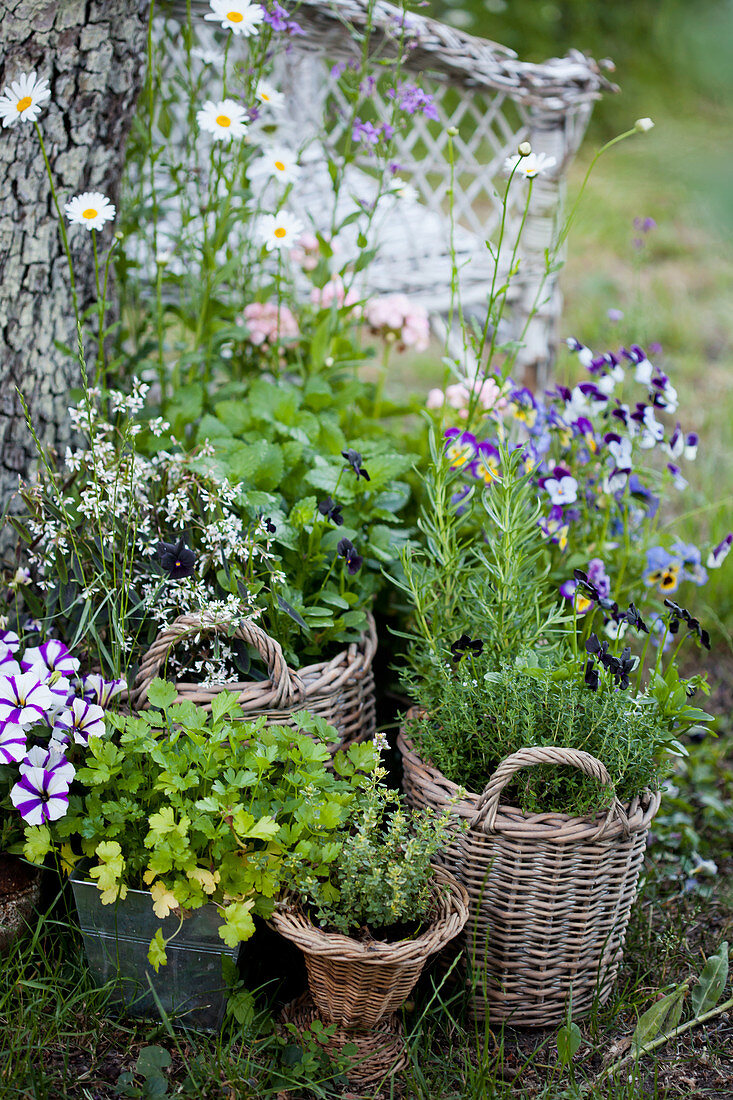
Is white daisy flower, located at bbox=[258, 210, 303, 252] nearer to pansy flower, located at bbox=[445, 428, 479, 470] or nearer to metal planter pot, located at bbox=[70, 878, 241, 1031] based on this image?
pansy flower, located at bbox=[445, 428, 479, 470]

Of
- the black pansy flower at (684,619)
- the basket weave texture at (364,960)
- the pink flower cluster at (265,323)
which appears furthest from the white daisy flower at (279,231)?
the basket weave texture at (364,960)

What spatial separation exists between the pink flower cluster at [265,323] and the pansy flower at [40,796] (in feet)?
3.92

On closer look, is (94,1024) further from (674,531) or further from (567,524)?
(674,531)

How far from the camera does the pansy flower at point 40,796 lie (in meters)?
1.29

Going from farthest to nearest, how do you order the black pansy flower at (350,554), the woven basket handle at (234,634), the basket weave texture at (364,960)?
the black pansy flower at (350,554), the woven basket handle at (234,634), the basket weave texture at (364,960)

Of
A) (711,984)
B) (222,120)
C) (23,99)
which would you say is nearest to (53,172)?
(23,99)

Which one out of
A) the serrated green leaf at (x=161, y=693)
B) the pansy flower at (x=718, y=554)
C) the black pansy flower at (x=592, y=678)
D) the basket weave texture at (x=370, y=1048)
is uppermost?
the black pansy flower at (x=592, y=678)

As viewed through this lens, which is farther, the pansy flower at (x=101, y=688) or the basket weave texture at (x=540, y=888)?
the pansy flower at (x=101, y=688)

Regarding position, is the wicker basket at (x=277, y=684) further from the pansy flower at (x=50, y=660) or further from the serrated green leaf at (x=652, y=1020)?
the serrated green leaf at (x=652, y=1020)

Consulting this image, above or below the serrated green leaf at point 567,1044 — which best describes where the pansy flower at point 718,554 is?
above

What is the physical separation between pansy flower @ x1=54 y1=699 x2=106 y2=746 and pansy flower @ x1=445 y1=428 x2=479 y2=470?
788 millimetres

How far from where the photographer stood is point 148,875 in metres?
1.23

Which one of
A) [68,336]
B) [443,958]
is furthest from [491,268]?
[443,958]

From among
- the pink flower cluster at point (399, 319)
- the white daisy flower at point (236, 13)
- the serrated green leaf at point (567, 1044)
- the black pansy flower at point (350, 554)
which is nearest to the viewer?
the serrated green leaf at point (567, 1044)
